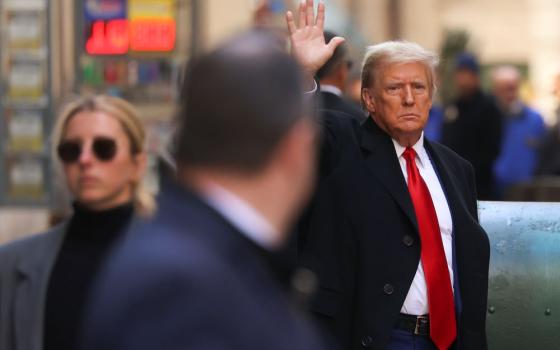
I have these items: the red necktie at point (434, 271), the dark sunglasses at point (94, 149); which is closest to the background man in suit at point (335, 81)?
the red necktie at point (434, 271)

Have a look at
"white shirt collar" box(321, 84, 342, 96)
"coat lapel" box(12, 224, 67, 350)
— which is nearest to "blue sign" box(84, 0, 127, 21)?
"white shirt collar" box(321, 84, 342, 96)

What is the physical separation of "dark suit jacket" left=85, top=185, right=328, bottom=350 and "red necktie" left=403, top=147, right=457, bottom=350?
230cm

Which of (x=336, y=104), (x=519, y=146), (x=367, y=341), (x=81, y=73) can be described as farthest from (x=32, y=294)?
(x=519, y=146)

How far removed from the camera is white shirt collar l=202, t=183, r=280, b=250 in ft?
7.23

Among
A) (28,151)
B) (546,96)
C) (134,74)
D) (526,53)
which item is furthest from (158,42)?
(526,53)

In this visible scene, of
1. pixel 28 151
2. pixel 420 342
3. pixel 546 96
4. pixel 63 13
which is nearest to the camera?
pixel 420 342

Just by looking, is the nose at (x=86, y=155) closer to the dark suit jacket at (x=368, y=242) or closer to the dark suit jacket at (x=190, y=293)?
the dark suit jacket at (x=368, y=242)

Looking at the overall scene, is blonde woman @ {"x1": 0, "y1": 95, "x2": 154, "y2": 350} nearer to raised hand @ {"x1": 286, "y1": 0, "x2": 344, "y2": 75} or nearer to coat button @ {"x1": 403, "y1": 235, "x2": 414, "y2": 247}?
raised hand @ {"x1": 286, "y1": 0, "x2": 344, "y2": 75}

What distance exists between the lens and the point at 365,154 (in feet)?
15.5

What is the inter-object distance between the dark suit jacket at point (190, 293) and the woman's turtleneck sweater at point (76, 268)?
1.44 metres

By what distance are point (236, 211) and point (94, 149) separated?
2.45 meters

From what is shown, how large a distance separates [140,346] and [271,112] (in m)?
0.42

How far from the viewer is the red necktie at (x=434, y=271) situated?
448 cm

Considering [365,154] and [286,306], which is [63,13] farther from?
[286,306]
